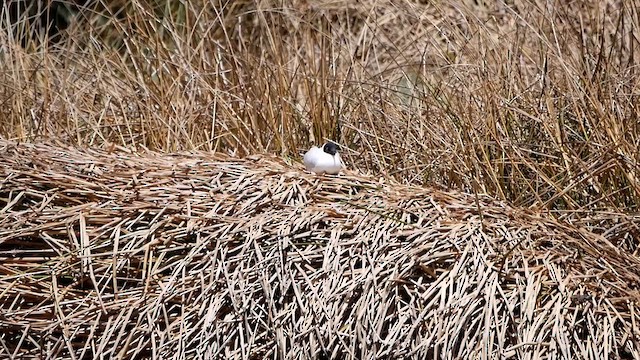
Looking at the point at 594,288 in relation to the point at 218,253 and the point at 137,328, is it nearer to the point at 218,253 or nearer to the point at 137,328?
the point at 218,253

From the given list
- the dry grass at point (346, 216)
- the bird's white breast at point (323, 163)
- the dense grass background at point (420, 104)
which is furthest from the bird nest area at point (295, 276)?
the dense grass background at point (420, 104)

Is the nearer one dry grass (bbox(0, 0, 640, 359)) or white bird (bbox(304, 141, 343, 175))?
dry grass (bbox(0, 0, 640, 359))

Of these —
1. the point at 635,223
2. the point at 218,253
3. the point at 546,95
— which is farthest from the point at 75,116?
the point at 635,223

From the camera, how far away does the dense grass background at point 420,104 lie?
2.96 m

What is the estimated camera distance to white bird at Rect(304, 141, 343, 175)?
2.92m

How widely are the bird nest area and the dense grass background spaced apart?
0.28 m

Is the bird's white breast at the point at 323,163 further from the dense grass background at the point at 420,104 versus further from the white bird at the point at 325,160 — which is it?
the dense grass background at the point at 420,104

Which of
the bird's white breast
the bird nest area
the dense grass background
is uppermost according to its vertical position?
the dense grass background

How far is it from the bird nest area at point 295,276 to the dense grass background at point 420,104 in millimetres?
279

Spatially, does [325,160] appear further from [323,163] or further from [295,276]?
[295,276]

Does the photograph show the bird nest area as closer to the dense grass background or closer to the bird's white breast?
the bird's white breast

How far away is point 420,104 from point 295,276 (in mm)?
1175

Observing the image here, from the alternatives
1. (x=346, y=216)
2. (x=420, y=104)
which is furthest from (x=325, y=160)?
(x=420, y=104)

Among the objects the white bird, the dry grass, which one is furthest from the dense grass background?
the white bird
